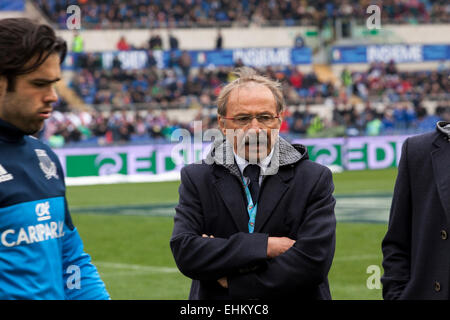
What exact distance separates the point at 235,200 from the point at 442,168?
922 millimetres

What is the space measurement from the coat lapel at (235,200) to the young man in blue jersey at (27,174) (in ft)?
2.80

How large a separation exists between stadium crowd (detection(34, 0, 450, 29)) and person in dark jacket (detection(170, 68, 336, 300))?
115 feet

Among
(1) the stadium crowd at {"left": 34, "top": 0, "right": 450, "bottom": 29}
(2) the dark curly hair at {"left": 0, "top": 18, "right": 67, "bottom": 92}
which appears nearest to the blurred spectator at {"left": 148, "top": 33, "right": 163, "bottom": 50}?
(1) the stadium crowd at {"left": 34, "top": 0, "right": 450, "bottom": 29}

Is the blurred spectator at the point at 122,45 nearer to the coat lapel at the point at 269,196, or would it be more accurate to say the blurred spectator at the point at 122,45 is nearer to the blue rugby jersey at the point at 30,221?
the coat lapel at the point at 269,196

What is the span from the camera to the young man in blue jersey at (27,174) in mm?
3240

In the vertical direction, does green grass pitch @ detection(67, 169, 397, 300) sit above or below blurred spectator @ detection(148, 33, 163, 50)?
below

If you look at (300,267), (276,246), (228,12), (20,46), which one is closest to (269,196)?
(276,246)

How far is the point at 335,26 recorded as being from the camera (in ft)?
148

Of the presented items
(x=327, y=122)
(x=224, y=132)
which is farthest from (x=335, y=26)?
(x=224, y=132)

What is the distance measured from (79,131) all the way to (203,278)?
25.9 meters

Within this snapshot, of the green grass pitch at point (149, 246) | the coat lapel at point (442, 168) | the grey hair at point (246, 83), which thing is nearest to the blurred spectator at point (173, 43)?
the green grass pitch at point (149, 246)

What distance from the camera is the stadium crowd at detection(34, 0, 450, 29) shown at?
4069 cm

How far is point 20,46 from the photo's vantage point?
3.25 metres

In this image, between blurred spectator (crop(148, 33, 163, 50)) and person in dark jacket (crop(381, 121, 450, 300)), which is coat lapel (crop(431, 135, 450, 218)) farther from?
blurred spectator (crop(148, 33, 163, 50))
